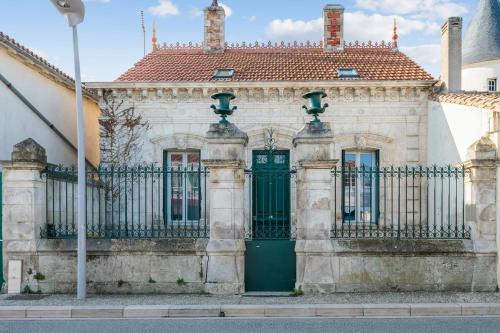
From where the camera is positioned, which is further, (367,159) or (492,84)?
(492,84)

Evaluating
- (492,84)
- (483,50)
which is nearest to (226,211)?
(492,84)

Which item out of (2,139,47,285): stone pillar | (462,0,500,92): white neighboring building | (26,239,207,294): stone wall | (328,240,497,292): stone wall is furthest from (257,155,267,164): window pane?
(462,0,500,92): white neighboring building

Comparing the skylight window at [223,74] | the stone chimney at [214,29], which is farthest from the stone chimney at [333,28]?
the skylight window at [223,74]

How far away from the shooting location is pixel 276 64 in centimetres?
1558

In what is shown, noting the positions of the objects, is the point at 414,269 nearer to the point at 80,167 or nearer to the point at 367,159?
the point at 80,167

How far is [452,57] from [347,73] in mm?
2908

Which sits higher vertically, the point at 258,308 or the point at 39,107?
the point at 39,107

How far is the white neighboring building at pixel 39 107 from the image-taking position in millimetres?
12148

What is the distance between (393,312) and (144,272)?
4.20 m

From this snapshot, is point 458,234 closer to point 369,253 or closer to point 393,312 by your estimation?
point 369,253

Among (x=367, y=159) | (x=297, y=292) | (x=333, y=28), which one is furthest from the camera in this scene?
(x=333, y=28)

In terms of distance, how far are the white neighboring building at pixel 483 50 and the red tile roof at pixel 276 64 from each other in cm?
1255

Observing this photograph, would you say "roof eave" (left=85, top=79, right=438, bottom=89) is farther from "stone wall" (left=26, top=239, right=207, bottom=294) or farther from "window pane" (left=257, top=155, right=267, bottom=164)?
"stone wall" (left=26, top=239, right=207, bottom=294)

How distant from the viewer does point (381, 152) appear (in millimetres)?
14164
